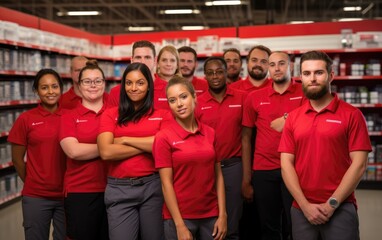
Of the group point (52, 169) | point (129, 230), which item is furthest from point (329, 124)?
point (52, 169)

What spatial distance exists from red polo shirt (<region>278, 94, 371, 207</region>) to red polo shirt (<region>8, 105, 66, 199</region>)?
1665 mm

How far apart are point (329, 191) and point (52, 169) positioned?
1.87m

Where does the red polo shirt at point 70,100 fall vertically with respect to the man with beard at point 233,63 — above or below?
below

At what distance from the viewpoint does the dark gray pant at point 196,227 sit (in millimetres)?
2717

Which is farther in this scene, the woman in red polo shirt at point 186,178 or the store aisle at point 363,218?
the store aisle at point 363,218

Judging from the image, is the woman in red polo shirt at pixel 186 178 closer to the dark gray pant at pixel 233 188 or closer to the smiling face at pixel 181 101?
the smiling face at pixel 181 101

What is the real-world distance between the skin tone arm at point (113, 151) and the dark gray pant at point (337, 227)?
108 cm

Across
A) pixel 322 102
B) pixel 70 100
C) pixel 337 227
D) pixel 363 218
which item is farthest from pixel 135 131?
pixel 363 218

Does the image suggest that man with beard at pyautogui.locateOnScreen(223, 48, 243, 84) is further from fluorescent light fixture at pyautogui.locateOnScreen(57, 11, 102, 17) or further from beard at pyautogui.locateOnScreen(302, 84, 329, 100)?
fluorescent light fixture at pyautogui.locateOnScreen(57, 11, 102, 17)

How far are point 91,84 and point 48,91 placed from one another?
1.57ft

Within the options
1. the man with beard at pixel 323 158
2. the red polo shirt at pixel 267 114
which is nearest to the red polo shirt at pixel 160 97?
the red polo shirt at pixel 267 114

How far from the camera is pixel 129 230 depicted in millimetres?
2797

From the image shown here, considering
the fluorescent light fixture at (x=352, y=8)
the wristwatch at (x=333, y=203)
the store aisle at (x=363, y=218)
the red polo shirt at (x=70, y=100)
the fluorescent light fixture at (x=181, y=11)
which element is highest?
the fluorescent light fixture at (x=352, y=8)

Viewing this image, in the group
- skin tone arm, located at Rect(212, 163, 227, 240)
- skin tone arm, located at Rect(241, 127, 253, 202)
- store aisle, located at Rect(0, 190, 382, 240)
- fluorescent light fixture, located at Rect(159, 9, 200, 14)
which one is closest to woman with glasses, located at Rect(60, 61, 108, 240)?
skin tone arm, located at Rect(212, 163, 227, 240)
